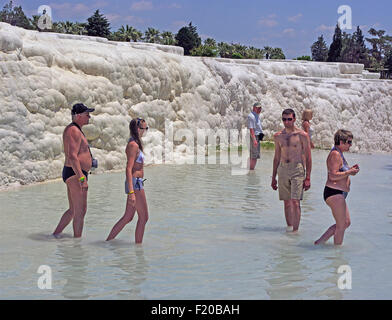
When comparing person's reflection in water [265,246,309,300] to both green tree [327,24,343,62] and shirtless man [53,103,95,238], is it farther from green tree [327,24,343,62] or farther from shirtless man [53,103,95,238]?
green tree [327,24,343,62]

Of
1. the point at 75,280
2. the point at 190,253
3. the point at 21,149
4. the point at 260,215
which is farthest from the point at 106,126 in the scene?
the point at 75,280

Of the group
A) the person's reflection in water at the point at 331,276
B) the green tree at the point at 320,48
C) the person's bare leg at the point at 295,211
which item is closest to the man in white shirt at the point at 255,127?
the person's bare leg at the point at 295,211

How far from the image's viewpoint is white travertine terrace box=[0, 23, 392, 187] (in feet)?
36.7

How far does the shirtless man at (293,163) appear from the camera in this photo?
24.6 feet

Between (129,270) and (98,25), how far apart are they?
43574 millimetres

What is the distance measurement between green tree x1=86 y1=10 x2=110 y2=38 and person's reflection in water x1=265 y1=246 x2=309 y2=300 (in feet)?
140

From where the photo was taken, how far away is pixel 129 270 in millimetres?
5766

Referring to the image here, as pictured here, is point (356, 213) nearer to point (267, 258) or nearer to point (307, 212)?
point (307, 212)

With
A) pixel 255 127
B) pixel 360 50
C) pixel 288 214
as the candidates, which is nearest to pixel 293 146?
pixel 288 214

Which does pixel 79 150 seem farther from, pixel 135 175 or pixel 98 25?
pixel 98 25

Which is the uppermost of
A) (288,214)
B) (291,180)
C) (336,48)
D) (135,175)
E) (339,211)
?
(336,48)

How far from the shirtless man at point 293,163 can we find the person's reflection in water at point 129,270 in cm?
207
